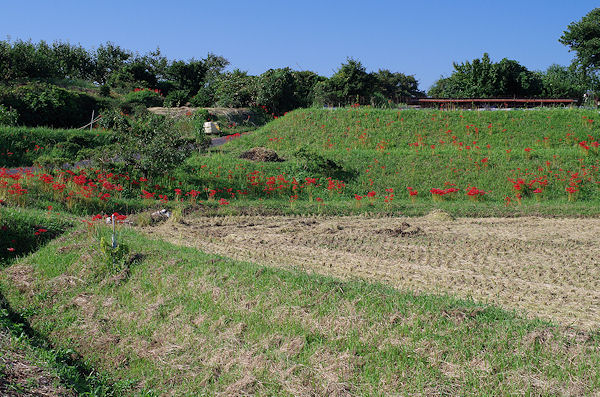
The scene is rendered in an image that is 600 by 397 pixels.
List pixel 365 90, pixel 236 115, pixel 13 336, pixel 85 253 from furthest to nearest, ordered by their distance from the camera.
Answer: pixel 365 90
pixel 236 115
pixel 85 253
pixel 13 336

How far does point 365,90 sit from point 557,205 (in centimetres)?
2485

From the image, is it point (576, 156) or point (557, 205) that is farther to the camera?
point (576, 156)

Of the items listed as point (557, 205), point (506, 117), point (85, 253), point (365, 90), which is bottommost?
point (557, 205)

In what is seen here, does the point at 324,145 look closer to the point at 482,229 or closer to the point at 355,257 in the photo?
the point at 482,229

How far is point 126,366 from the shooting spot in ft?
20.5

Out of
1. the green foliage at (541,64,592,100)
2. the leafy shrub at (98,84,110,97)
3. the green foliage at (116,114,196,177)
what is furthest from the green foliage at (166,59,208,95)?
the green foliage at (541,64,592,100)

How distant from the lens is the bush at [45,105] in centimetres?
2739

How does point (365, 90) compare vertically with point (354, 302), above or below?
above

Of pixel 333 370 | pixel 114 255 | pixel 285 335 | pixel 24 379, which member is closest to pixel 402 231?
pixel 114 255

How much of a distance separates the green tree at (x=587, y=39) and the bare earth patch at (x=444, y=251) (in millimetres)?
41833

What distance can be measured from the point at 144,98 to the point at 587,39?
135ft

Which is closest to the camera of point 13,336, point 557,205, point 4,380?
point 4,380

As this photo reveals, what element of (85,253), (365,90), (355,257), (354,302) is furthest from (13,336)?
(365,90)

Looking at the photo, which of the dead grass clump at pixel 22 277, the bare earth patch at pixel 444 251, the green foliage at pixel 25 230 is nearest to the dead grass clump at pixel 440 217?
the bare earth patch at pixel 444 251
